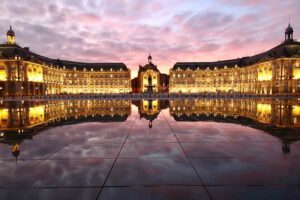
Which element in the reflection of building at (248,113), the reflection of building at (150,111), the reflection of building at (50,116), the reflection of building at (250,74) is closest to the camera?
the reflection of building at (50,116)

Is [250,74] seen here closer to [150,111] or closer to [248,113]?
[248,113]

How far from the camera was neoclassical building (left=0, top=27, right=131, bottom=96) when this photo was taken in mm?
80938

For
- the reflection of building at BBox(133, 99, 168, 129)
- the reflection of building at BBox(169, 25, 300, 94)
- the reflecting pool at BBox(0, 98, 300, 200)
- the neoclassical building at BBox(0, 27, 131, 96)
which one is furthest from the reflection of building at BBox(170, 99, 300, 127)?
the neoclassical building at BBox(0, 27, 131, 96)

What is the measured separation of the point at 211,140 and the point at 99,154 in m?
4.40

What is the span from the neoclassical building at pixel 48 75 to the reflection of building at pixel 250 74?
34.5m

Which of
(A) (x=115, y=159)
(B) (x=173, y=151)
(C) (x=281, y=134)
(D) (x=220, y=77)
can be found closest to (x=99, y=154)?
(A) (x=115, y=159)

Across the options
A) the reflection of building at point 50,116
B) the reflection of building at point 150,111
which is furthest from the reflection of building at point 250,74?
the reflection of building at point 50,116

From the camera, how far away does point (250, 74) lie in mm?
107250

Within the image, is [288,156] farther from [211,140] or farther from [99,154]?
[99,154]

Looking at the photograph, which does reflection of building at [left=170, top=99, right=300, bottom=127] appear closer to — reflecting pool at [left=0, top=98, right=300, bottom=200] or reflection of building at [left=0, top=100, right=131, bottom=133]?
reflection of building at [left=0, top=100, right=131, bottom=133]

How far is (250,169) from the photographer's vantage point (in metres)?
5.83

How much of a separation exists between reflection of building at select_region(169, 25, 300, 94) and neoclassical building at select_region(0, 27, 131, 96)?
34473mm

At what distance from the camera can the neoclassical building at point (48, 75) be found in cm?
8094

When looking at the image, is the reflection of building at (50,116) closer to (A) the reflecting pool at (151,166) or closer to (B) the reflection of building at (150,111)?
(B) the reflection of building at (150,111)
